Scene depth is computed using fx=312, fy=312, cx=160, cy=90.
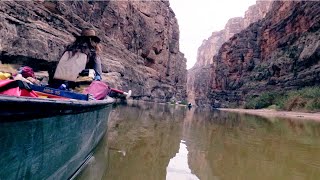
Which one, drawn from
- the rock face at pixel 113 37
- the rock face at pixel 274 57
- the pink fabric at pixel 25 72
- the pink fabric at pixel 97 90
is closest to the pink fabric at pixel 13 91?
the pink fabric at pixel 25 72

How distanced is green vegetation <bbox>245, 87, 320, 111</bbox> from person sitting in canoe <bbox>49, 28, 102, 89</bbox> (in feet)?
123

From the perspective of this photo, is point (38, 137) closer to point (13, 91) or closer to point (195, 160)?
point (13, 91)

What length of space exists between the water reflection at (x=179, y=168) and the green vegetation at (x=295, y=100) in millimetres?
36615

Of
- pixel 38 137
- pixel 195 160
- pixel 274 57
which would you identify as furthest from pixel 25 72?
pixel 274 57

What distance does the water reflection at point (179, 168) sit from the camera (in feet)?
17.7

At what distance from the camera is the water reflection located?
5.38 metres

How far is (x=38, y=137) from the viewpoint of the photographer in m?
2.77

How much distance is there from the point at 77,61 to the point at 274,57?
65.3 metres

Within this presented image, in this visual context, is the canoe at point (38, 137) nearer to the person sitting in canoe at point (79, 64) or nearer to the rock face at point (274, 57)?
the person sitting in canoe at point (79, 64)

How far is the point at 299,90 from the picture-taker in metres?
50.3

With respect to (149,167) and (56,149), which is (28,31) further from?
(56,149)

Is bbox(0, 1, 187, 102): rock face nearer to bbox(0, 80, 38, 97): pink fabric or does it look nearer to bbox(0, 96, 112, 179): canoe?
bbox(0, 96, 112, 179): canoe

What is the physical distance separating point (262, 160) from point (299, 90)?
47.8 metres

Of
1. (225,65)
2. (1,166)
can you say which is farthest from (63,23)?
(225,65)
